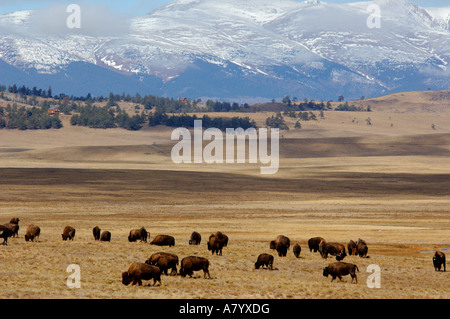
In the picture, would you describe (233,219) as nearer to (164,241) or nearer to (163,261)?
(164,241)

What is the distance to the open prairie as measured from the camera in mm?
23203

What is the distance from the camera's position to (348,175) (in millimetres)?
92562

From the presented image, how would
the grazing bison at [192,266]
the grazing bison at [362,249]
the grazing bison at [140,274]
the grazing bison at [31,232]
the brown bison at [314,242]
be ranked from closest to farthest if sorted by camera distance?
the grazing bison at [140,274] → the grazing bison at [192,266] → the grazing bison at [362,249] → the grazing bison at [31,232] → the brown bison at [314,242]

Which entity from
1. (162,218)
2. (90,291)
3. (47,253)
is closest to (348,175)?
(162,218)

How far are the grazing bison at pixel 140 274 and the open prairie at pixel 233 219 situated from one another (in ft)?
1.06

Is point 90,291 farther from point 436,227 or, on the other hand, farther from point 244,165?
point 244,165

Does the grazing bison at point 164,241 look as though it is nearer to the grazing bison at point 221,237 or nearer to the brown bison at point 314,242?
the grazing bison at point 221,237

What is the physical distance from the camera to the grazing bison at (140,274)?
22.2 m

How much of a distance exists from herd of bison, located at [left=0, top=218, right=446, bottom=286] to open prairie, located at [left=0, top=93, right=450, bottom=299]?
0.36 metres

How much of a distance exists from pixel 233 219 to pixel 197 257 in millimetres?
24064

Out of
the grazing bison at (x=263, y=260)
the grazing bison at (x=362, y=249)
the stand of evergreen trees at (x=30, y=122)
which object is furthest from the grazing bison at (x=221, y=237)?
the stand of evergreen trees at (x=30, y=122)

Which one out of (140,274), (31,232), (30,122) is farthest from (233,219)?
(30,122)
